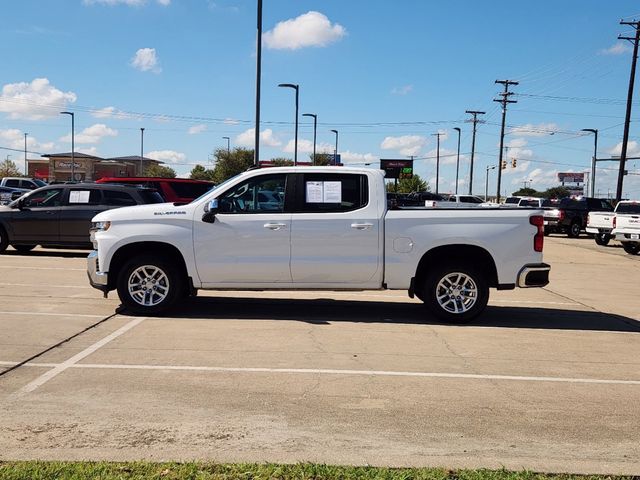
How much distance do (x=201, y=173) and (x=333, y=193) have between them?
4003 inches

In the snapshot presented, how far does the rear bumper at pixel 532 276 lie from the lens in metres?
8.70

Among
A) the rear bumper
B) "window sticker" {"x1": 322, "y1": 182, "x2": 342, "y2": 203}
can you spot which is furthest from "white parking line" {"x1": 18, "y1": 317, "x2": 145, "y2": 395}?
the rear bumper

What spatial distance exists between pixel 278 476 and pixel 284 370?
245 centimetres

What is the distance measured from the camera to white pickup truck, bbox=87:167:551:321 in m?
8.69

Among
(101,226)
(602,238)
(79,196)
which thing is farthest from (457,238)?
(602,238)

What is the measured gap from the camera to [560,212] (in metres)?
32.5

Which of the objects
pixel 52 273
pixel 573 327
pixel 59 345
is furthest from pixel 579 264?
pixel 59 345

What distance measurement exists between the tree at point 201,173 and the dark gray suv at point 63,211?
79.8 meters

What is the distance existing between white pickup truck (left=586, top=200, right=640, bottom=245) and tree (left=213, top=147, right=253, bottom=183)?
219ft

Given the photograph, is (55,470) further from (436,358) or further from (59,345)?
(436,358)

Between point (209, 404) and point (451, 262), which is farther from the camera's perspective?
point (451, 262)

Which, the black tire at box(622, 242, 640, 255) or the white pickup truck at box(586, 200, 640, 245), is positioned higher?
the white pickup truck at box(586, 200, 640, 245)

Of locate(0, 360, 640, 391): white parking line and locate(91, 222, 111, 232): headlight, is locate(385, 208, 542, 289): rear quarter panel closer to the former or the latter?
locate(0, 360, 640, 391): white parking line

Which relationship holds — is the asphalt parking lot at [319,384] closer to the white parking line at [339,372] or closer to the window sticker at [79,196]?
the white parking line at [339,372]
